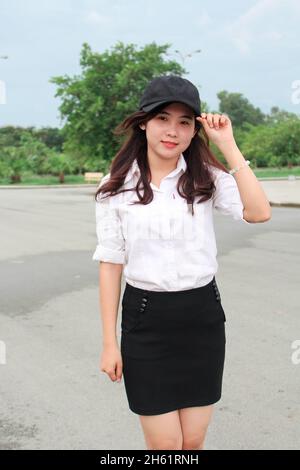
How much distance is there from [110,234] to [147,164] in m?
0.30

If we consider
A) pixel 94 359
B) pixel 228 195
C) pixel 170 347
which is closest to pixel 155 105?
pixel 228 195

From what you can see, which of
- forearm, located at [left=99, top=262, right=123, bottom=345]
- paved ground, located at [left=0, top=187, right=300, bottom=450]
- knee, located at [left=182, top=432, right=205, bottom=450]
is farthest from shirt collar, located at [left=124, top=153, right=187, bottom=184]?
paved ground, located at [left=0, top=187, right=300, bottom=450]

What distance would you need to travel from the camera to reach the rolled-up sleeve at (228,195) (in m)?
2.27

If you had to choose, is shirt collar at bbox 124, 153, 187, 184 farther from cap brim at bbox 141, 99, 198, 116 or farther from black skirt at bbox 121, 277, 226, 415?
black skirt at bbox 121, 277, 226, 415

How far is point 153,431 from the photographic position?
222cm

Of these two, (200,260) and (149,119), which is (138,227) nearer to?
(200,260)

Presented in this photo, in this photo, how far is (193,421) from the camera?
228cm

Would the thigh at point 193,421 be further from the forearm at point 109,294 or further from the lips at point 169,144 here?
the lips at point 169,144

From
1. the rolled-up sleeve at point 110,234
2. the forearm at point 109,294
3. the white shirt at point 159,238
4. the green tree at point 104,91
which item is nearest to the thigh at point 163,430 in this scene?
the forearm at point 109,294

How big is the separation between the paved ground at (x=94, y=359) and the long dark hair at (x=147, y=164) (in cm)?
165

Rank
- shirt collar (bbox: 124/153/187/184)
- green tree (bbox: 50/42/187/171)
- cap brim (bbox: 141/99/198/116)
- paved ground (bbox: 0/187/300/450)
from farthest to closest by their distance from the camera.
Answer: green tree (bbox: 50/42/187/171) → paved ground (bbox: 0/187/300/450) → shirt collar (bbox: 124/153/187/184) → cap brim (bbox: 141/99/198/116)

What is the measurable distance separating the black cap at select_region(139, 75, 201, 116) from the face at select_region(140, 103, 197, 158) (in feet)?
0.14

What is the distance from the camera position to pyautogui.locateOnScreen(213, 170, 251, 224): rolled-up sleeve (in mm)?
2268
